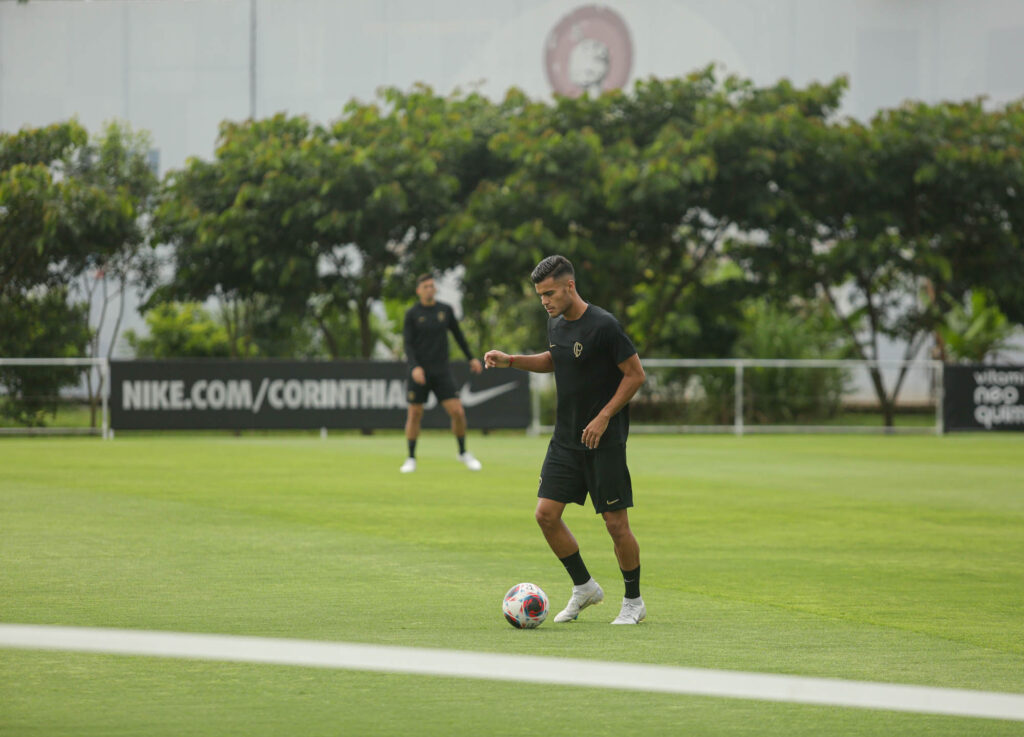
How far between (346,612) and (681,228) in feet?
74.3

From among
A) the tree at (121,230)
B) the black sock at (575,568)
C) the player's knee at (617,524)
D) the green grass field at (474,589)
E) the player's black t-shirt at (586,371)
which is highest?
the tree at (121,230)

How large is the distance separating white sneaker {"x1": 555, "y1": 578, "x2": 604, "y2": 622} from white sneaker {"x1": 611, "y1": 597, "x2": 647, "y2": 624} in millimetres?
201

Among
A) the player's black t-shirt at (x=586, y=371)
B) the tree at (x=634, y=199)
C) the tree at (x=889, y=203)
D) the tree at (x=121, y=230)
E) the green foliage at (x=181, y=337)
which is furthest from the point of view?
the green foliage at (x=181, y=337)

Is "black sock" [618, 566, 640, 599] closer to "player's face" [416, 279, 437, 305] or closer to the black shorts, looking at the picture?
the black shorts

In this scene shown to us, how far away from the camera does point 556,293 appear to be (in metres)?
6.25

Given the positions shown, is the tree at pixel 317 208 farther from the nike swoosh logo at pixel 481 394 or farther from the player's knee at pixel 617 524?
the player's knee at pixel 617 524

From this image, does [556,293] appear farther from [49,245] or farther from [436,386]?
[49,245]

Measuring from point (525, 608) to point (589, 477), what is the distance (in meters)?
0.74

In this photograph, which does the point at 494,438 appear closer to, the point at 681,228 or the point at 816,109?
the point at 681,228

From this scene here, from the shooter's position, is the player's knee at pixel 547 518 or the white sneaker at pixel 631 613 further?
the player's knee at pixel 547 518

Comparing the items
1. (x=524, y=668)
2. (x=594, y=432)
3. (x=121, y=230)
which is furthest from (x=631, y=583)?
(x=121, y=230)

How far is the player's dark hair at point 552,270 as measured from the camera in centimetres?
620

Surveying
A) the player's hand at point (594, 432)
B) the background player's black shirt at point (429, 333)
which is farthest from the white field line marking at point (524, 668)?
the background player's black shirt at point (429, 333)

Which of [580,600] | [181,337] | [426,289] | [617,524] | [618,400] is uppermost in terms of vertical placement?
[426,289]
